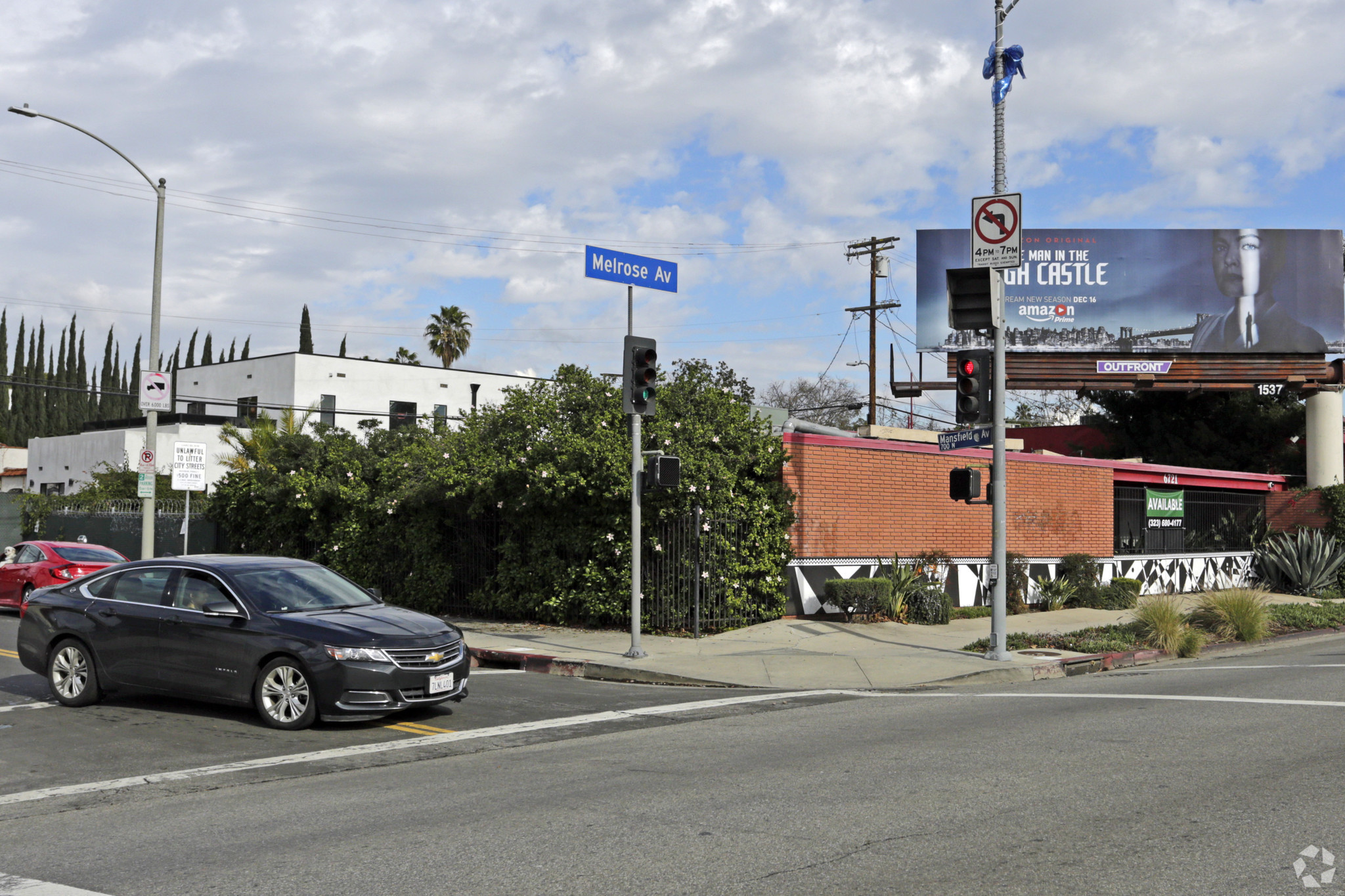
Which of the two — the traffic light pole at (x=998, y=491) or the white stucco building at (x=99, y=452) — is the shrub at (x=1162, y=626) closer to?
the traffic light pole at (x=998, y=491)

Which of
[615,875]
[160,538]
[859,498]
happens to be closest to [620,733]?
[615,875]

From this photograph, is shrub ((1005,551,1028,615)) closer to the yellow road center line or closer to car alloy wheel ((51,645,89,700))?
the yellow road center line

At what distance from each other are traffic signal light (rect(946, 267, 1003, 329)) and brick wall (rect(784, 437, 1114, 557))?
14.2ft

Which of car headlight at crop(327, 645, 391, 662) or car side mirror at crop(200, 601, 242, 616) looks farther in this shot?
car side mirror at crop(200, 601, 242, 616)

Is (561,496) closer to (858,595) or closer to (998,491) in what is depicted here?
(858,595)

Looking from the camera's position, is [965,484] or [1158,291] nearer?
[965,484]

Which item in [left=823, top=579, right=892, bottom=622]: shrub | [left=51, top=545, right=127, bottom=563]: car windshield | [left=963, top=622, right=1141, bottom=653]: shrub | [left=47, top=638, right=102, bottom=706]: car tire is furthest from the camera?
[left=51, top=545, right=127, bottom=563]: car windshield

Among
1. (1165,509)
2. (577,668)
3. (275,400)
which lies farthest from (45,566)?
(275,400)

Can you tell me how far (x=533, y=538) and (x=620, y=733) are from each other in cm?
889

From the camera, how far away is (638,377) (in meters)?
14.5

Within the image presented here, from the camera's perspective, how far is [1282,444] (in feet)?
126

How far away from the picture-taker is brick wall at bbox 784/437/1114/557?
18781 mm

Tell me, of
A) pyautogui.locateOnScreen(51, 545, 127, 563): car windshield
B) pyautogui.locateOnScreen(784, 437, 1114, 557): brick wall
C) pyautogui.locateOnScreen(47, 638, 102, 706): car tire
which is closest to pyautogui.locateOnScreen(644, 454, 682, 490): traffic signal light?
pyautogui.locateOnScreen(784, 437, 1114, 557): brick wall

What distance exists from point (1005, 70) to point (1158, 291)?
76.0 feet
